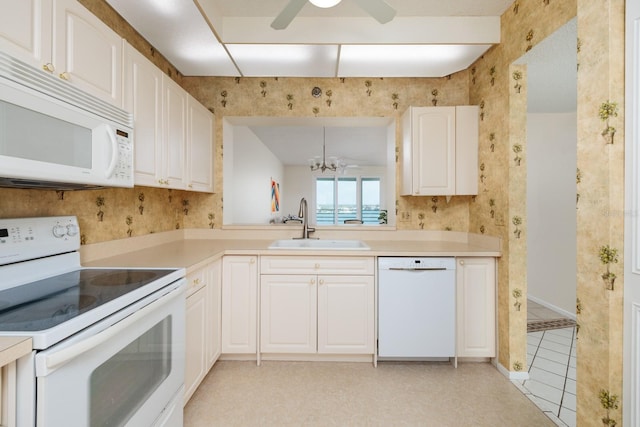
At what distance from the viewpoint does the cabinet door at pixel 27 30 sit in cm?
96

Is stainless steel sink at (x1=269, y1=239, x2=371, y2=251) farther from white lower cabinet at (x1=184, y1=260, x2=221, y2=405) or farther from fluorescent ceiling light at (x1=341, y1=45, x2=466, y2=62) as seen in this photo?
fluorescent ceiling light at (x1=341, y1=45, x2=466, y2=62)

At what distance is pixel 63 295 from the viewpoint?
3.53 ft

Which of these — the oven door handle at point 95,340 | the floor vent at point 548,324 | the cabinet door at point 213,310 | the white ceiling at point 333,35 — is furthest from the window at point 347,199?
the oven door handle at point 95,340

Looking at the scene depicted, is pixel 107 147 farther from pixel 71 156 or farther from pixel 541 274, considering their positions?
pixel 541 274

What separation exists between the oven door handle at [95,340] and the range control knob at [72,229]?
65 centimetres

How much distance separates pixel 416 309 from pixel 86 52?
2.36 meters

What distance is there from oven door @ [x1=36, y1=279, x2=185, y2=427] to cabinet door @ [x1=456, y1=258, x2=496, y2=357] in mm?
1885

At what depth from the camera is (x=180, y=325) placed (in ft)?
4.80

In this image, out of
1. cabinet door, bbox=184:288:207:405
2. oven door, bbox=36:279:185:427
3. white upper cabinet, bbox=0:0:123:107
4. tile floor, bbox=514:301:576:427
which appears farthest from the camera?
tile floor, bbox=514:301:576:427

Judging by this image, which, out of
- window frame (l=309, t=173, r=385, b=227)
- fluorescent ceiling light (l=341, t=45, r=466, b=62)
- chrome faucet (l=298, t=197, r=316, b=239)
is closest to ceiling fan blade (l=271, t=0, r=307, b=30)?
fluorescent ceiling light (l=341, t=45, r=466, b=62)

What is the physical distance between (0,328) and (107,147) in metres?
0.74

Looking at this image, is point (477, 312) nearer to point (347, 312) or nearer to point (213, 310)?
point (347, 312)

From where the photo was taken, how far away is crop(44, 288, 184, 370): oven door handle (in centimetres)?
76

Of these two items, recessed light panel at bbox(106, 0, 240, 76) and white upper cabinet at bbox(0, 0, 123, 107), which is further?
recessed light panel at bbox(106, 0, 240, 76)
